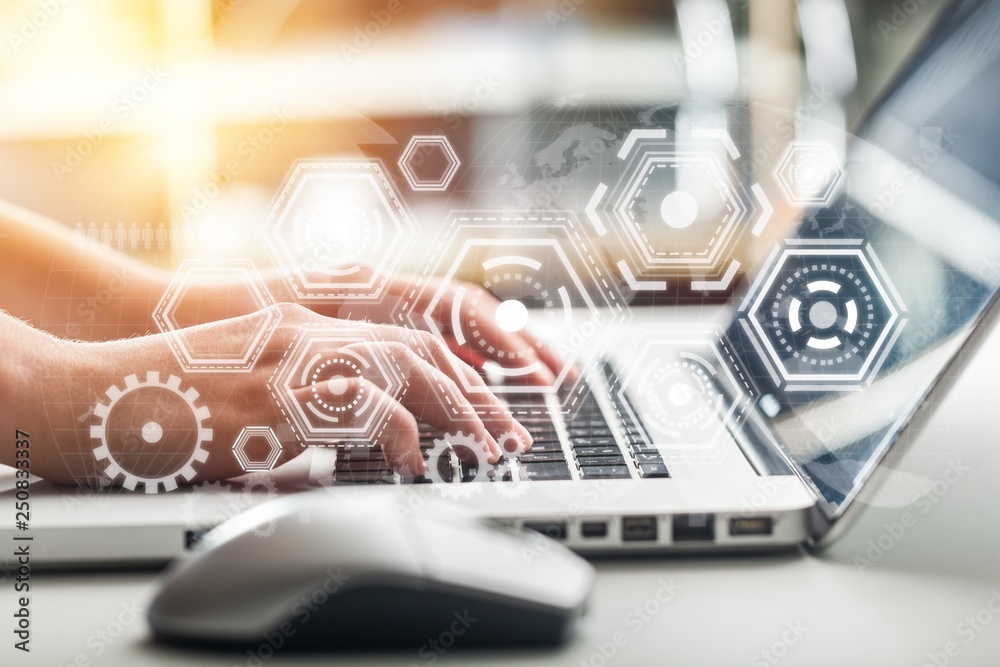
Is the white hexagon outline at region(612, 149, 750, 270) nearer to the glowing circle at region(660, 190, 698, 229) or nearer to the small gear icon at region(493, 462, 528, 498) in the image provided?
the glowing circle at region(660, 190, 698, 229)

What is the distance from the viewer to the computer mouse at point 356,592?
24 centimetres

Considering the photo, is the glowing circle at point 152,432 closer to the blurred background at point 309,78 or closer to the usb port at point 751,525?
the blurred background at point 309,78

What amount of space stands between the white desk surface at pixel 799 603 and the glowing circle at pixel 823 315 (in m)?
0.09

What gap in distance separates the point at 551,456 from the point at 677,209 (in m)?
0.22

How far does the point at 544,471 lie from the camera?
1.10ft

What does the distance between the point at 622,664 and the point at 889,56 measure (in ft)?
1.55

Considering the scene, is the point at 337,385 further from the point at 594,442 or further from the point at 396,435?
the point at 594,442

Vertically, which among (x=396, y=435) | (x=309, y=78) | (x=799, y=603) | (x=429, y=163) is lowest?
(x=799, y=603)

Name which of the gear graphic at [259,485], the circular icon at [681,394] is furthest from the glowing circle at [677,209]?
the gear graphic at [259,485]

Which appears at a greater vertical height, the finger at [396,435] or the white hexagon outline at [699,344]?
the white hexagon outline at [699,344]

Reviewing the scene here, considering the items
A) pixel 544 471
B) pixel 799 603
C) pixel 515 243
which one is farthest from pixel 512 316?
pixel 799 603

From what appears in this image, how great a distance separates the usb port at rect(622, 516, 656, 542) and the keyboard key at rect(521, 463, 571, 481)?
4 centimetres

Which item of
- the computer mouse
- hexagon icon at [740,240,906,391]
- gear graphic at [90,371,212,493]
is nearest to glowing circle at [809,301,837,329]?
hexagon icon at [740,240,906,391]

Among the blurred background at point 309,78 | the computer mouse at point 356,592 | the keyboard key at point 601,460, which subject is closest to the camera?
the computer mouse at point 356,592
